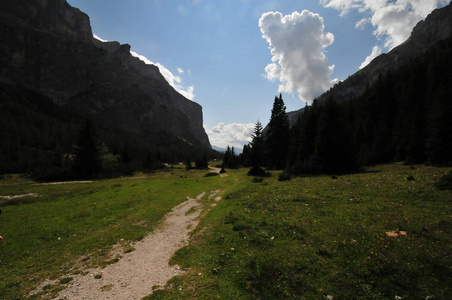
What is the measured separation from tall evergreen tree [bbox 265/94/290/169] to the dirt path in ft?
182

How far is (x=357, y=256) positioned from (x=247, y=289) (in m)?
5.44

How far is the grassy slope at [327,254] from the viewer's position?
6.94 meters

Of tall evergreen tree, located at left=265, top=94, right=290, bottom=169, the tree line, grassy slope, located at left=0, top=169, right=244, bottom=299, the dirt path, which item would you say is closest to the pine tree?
the tree line

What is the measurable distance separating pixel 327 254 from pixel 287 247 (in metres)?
1.87

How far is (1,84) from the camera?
197000mm

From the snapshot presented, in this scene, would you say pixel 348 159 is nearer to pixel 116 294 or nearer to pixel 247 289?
pixel 247 289

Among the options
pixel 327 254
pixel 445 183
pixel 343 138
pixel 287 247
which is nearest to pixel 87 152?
pixel 287 247

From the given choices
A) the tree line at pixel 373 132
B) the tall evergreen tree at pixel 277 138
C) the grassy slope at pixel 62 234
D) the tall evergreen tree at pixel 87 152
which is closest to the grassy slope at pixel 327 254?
the grassy slope at pixel 62 234

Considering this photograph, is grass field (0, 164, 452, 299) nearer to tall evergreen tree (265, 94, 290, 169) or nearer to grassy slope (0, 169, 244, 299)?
grassy slope (0, 169, 244, 299)

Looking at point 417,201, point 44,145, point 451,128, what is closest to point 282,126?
point 451,128

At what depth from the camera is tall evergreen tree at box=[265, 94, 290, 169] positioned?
216 ft

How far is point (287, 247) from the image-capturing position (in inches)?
389

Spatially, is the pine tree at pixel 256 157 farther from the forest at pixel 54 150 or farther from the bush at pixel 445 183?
the forest at pixel 54 150

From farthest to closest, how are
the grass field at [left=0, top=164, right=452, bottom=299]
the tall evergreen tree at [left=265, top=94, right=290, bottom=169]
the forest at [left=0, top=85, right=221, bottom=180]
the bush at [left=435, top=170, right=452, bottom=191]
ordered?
the tall evergreen tree at [left=265, top=94, right=290, bottom=169], the forest at [left=0, top=85, right=221, bottom=180], the bush at [left=435, top=170, right=452, bottom=191], the grass field at [left=0, top=164, right=452, bottom=299]
